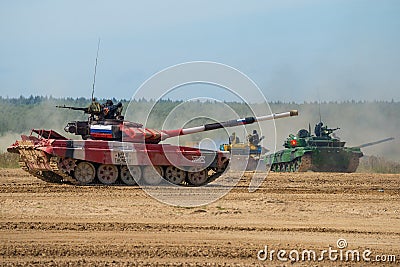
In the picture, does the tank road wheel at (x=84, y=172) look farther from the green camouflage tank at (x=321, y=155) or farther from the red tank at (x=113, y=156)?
the green camouflage tank at (x=321, y=155)

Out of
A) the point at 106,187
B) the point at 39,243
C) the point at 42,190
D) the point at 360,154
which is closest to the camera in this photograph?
the point at 39,243

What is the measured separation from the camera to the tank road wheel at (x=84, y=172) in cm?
2410

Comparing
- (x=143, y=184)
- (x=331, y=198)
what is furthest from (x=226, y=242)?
(x=143, y=184)

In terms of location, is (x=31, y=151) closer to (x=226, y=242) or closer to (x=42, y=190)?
(x=42, y=190)

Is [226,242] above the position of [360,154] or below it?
below

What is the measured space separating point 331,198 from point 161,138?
7059 millimetres

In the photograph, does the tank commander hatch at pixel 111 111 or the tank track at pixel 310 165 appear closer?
the tank commander hatch at pixel 111 111

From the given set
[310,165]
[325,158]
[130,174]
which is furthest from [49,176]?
[325,158]

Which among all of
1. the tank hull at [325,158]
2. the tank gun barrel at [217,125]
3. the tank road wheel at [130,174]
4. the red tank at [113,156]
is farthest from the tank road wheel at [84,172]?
the tank hull at [325,158]

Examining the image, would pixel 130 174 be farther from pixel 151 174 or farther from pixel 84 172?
pixel 84 172

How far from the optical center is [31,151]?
936 inches

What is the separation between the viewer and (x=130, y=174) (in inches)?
973

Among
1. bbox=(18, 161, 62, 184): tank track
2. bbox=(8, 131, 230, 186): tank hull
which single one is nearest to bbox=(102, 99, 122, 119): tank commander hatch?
bbox=(8, 131, 230, 186): tank hull

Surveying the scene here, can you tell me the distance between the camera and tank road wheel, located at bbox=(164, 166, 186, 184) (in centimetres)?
2503
